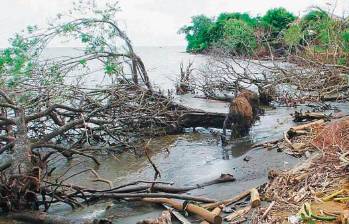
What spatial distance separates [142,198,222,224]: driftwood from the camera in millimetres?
6270

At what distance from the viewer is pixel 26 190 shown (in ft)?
25.6

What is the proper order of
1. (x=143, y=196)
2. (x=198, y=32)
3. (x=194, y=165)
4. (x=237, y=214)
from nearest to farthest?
1. (x=237, y=214)
2. (x=143, y=196)
3. (x=194, y=165)
4. (x=198, y=32)

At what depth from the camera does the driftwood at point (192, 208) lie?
6270mm

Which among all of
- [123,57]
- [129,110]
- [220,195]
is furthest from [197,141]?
[220,195]

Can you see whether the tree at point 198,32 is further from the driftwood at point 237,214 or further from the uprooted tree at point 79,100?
the driftwood at point 237,214

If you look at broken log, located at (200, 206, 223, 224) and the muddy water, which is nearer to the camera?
broken log, located at (200, 206, 223, 224)

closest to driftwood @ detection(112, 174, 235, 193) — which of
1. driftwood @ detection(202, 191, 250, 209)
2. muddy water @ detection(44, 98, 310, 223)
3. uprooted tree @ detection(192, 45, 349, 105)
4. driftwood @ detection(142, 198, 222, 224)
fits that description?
muddy water @ detection(44, 98, 310, 223)

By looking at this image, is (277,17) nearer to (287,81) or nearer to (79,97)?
(287,81)

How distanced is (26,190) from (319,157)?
4.97 metres

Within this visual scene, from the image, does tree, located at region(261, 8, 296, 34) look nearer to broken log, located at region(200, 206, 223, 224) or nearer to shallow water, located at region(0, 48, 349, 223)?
shallow water, located at region(0, 48, 349, 223)

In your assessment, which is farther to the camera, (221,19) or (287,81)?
(221,19)

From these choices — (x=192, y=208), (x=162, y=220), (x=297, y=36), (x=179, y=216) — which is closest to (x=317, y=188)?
(x=192, y=208)

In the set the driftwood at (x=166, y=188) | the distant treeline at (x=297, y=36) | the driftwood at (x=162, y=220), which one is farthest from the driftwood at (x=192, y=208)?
the distant treeline at (x=297, y=36)

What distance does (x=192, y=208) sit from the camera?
22.5 feet
